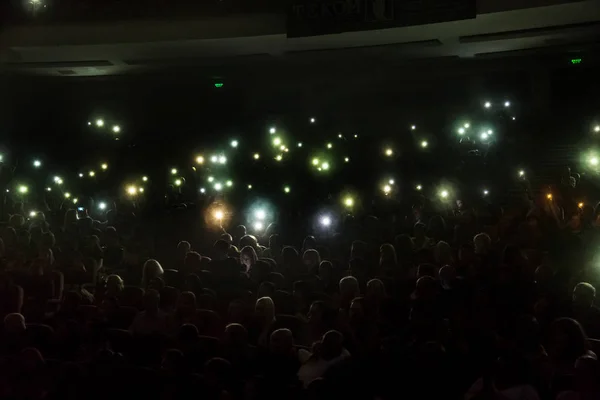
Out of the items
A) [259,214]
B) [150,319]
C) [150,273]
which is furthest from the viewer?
[259,214]

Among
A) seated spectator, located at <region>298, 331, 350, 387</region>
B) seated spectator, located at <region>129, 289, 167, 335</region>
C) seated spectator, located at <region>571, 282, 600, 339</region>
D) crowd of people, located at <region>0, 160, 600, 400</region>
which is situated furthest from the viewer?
seated spectator, located at <region>129, 289, 167, 335</region>

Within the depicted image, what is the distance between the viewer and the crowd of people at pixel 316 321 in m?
5.02

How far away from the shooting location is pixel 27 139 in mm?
20125

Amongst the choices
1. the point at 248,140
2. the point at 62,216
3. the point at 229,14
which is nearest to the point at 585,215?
the point at 229,14

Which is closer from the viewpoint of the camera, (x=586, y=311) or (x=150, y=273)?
(x=586, y=311)

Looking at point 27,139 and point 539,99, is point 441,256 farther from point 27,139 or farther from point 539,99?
point 27,139

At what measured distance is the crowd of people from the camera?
16.5 feet

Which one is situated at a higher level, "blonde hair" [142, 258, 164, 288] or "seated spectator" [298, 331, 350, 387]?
"blonde hair" [142, 258, 164, 288]

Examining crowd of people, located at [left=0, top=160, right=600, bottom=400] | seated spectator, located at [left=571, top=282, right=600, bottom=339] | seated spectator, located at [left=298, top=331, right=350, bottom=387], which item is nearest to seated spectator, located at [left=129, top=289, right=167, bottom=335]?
crowd of people, located at [left=0, top=160, right=600, bottom=400]

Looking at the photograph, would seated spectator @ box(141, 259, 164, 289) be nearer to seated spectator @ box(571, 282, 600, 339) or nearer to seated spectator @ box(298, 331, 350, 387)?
seated spectator @ box(298, 331, 350, 387)

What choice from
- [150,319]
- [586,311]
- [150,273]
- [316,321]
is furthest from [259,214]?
[586,311]

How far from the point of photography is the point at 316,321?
640 centimetres

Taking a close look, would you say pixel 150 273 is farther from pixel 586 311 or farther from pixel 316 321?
pixel 586 311

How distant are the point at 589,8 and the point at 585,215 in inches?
169
